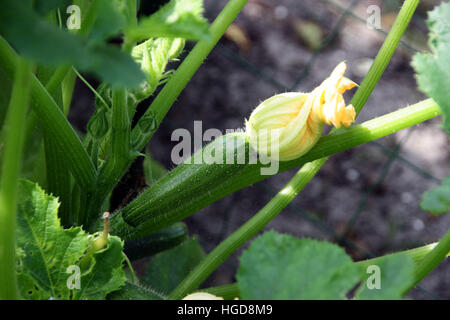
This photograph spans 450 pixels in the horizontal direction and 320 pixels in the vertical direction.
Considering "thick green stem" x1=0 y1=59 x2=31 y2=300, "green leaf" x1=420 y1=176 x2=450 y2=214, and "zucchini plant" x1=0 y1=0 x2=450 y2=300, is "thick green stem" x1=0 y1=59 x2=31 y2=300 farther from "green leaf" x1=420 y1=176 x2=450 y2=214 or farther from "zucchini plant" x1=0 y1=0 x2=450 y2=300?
"green leaf" x1=420 y1=176 x2=450 y2=214

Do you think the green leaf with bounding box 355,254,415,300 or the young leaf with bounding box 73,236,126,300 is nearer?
the green leaf with bounding box 355,254,415,300

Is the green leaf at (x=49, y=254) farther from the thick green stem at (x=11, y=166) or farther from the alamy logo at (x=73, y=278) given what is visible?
the thick green stem at (x=11, y=166)

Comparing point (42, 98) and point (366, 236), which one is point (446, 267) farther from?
point (42, 98)

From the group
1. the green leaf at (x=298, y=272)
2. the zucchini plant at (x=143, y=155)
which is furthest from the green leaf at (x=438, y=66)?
the green leaf at (x=298, y=272)

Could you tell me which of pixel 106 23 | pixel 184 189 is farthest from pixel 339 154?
pixel 106 23

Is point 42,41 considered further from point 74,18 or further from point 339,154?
point 339,154

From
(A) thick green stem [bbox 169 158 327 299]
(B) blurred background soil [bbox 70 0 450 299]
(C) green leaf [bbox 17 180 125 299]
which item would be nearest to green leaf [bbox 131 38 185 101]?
(C) green leaf [bbox 17 180 125 299]
